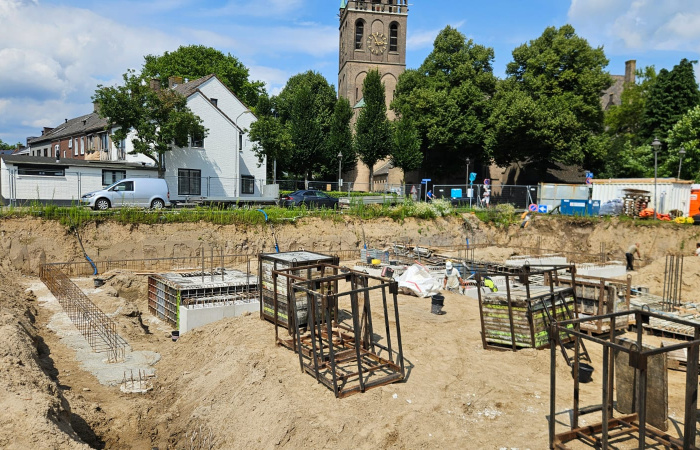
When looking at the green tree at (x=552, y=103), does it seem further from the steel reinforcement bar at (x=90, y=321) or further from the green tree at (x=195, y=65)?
the steel reinforcement bar at (x=90, y=321)

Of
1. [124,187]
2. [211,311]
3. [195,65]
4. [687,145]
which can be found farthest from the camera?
[195,65]

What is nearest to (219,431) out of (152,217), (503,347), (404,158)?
(503,347)

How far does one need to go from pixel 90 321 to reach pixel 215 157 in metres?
24.8

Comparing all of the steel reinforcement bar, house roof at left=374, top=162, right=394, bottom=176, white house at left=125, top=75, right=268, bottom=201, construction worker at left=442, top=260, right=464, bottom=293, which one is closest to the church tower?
house roof at left=374, top=162, right=394, bottom=176

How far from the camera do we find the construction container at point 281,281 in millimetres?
11672

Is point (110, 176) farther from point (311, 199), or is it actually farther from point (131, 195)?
point (311, 199)

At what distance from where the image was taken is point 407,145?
4362cm

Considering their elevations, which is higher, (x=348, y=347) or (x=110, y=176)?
(x=110, y=176)

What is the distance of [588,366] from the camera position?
33.6ft

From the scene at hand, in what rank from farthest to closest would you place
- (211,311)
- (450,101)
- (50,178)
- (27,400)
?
(450,101), (50,178), (211,311), (27,400)

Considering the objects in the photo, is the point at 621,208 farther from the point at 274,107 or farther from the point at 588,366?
the point at 274,107

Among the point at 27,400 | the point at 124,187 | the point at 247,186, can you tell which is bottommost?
the point at 27,400

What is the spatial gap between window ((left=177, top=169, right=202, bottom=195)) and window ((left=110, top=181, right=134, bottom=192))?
852 centimetres

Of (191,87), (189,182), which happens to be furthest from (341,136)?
(189,182)
